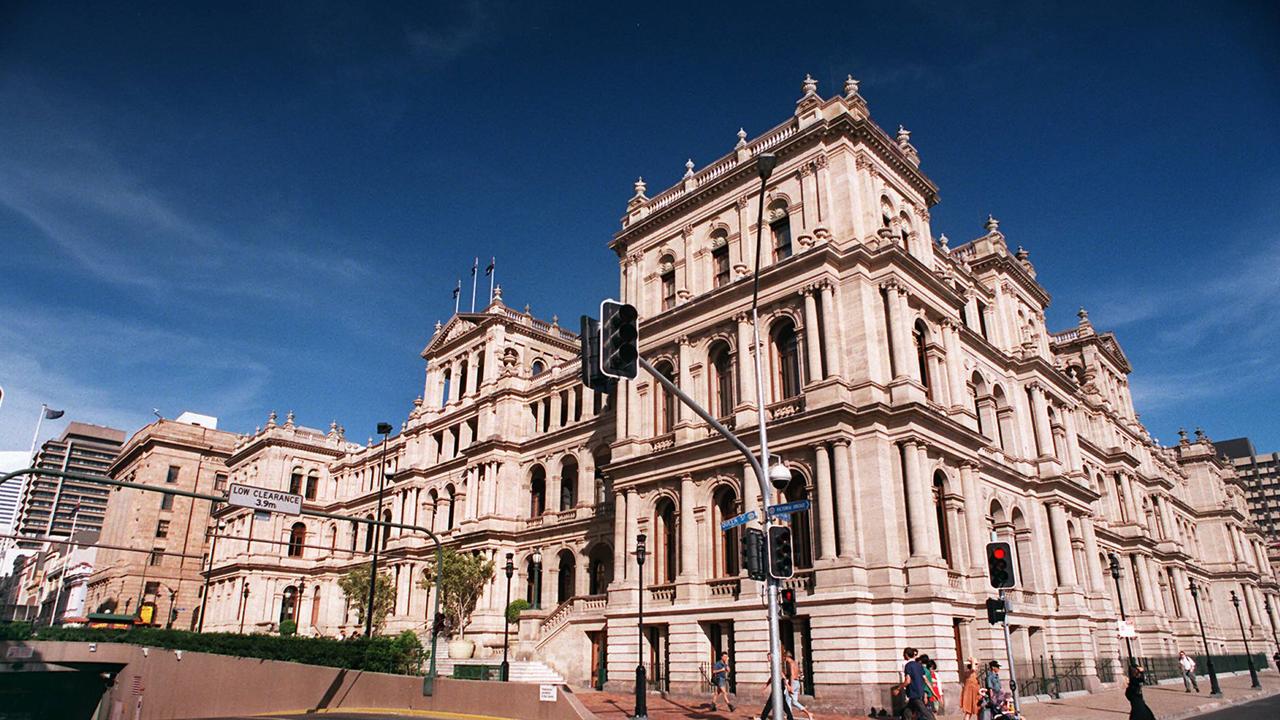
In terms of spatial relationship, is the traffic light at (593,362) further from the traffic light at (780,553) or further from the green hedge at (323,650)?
the green hedge at (323,650)

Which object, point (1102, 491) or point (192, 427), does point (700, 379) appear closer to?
point (1102, 491)

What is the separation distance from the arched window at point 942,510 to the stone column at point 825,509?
5241 mm

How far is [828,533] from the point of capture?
27.9 metres

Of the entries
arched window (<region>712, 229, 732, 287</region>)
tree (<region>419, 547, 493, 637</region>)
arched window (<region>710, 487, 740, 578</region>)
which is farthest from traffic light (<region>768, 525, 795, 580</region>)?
tree (<region>419, 547, 493, 637</region>)

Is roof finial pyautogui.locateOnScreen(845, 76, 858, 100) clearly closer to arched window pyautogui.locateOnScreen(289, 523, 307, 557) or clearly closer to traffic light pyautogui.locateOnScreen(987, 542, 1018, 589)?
traffic light pyautogui.locateOnScreen(987, 542, 1018, 589)

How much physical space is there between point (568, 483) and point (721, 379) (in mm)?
17885

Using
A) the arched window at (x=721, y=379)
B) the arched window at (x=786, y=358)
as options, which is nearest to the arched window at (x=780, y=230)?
the arched window at (x=786, y=358)

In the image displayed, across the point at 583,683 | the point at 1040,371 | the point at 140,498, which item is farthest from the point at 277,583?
the point at 1040,371

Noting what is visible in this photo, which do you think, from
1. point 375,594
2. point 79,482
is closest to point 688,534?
point 375,594

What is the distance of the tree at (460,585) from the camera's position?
151ft

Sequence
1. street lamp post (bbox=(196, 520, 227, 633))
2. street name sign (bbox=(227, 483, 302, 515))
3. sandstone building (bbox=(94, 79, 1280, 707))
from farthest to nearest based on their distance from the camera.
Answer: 1. street lamp post (bbox=(196, 520, 227, 633))
2. sandstone building (bbox=(94, 79, 1280, 707))
3. street name sign (bbox=(227, 483, 302, 515))

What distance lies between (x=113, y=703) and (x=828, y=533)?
39.7m

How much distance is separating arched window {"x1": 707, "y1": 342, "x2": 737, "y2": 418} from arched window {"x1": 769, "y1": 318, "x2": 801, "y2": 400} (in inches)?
81.2

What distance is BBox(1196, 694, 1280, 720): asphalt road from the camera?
25.2 metres
